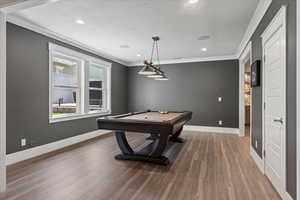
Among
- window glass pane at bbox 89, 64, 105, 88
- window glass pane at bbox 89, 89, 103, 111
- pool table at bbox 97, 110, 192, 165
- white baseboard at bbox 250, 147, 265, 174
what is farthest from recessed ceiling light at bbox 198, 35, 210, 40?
window glass pane at bbox 89, 89, 103, 111

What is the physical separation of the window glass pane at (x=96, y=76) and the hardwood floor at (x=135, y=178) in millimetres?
2455

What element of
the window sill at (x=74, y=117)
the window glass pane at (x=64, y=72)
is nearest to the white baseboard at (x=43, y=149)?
the window sill at (x=74, y=117)

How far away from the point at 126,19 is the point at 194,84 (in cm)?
388

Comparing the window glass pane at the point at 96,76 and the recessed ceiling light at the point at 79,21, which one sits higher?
the recessed ceiling light at the point at 79,21

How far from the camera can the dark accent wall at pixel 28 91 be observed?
9.99 feet

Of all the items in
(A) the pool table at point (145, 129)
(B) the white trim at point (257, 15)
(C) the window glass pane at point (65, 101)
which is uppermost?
(B) the white trim at point (257, 15)

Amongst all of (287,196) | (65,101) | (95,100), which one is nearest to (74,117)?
(65,101)

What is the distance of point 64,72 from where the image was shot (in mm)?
4348

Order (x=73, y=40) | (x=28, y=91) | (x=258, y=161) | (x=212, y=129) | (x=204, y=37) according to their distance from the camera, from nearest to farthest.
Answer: (x=258, y=161)
(x=28, y=91)
(x=204, y=37)
(x=73, y=40)
(x=212, y=129)

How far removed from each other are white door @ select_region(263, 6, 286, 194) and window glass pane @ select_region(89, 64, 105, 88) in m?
4.60

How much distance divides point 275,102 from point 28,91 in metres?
4.33

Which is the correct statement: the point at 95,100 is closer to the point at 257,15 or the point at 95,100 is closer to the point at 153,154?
the point at 153,154

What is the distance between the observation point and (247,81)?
7539 millimetres

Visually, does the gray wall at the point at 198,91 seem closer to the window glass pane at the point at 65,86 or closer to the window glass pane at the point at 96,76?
the window glass pane at the point at 96,76
